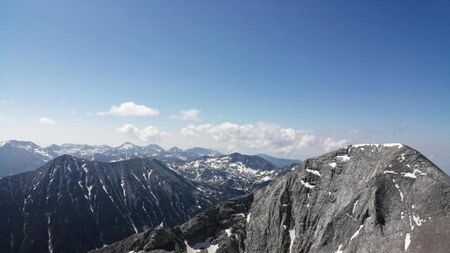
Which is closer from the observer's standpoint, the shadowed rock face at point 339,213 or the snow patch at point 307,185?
the shadowed rock face at point 339,213

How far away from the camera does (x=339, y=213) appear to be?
380ft

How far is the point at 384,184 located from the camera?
10900cm

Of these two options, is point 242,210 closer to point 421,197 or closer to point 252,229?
point 252,229

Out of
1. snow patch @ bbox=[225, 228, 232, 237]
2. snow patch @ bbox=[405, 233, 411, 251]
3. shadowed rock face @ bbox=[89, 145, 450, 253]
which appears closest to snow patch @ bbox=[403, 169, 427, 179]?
shadowed rock face @ bbox=[89, 145, 450, 253]

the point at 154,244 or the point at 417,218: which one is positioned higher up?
the point at 417,218

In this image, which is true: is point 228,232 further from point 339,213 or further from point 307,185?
point 339,213

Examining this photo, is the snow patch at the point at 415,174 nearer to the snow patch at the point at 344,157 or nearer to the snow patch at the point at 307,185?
the snow patch at the point at 344,157

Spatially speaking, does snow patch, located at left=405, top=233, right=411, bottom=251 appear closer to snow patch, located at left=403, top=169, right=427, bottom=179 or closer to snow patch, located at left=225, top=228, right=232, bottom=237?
snow patch, located at left=403, top=169, right=427, bottom=179

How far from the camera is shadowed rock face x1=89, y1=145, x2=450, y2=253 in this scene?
94.2 metres

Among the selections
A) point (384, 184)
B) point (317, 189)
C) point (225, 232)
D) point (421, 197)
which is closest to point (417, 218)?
point (421, 197)

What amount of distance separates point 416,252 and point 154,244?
10627cm

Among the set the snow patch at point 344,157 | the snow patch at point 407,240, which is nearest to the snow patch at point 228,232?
the snow patch at point 344,157

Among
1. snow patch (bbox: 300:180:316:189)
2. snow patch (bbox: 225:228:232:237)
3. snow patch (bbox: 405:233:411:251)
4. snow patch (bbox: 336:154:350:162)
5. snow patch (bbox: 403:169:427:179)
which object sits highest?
snow patch (bbox: 336:154:350:162)

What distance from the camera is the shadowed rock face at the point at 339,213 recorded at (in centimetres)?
9419
